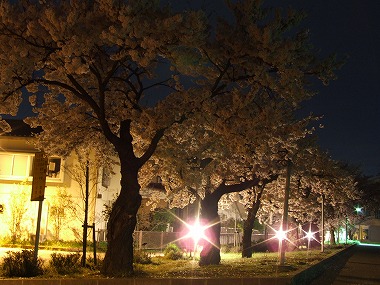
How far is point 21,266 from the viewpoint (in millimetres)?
13117

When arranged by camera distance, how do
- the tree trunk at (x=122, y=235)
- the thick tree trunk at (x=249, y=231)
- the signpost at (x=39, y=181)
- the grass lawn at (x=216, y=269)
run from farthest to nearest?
the thick tree trunk at (x=249, y=231), the grass lawn at (x=216, y=269), the tree trunk at (x=122, y=235), the signpost at (x=39, y=181)

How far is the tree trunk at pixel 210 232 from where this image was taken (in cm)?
2078

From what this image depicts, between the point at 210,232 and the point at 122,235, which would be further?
the point at 210,232

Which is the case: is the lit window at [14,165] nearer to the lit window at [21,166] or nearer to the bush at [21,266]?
the lit window at [21,166]

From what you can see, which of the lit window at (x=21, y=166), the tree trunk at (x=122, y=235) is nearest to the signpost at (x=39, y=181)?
the tree trunk at (x=122, y=235)

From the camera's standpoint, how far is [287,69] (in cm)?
1378

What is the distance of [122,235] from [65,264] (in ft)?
6.08

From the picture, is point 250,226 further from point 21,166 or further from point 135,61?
point 135,61

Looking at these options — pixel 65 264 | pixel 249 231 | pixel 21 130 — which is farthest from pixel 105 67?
pixel 21 130

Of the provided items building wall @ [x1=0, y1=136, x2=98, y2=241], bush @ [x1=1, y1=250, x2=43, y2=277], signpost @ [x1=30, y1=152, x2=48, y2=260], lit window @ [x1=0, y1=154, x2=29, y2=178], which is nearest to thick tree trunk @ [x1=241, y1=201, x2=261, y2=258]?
building wall @ [x1=0, y1=136, x2=98, y2=241]

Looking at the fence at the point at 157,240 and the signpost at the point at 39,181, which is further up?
the signpost at the point at 39,181

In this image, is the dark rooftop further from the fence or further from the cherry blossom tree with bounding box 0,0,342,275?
the cherry blossom tree with bounding box 0,0,342,275

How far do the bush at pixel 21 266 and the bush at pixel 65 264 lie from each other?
22.7 inches

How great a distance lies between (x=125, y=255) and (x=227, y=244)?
22319 mm
